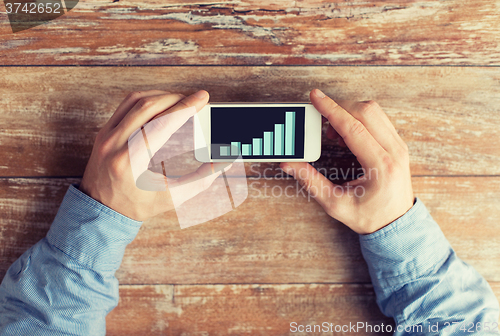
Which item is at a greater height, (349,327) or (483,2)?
(483,2)

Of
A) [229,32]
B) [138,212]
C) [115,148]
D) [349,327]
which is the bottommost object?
[349,327]

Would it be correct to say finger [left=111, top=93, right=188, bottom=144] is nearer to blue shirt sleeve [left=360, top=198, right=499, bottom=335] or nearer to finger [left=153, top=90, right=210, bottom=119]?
finger [left=153, top=90, right=210, bottom=119]

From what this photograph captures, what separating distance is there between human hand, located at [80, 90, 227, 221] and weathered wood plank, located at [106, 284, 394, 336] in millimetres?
245

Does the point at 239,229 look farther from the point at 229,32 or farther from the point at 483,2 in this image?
the point at 483,2

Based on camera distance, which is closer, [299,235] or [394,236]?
[394,236]

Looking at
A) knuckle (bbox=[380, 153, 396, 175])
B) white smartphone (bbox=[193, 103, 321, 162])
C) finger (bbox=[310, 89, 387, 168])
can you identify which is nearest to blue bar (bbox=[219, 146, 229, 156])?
white smartphone (bbox=[193, 103, 321, 162])

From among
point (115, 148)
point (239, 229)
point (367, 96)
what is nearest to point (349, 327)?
point (239, 229)

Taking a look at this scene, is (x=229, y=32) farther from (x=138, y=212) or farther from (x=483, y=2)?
(x=483, y=2)

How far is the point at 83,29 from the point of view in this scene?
74cm

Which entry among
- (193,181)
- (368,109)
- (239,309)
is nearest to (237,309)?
(239,309)

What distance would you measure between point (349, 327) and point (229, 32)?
772 mm

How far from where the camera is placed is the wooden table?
748 mm

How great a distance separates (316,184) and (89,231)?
48cm

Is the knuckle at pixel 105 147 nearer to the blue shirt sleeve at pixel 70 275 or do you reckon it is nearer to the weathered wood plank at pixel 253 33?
the blue shirt sleeve at pixel 70 275
